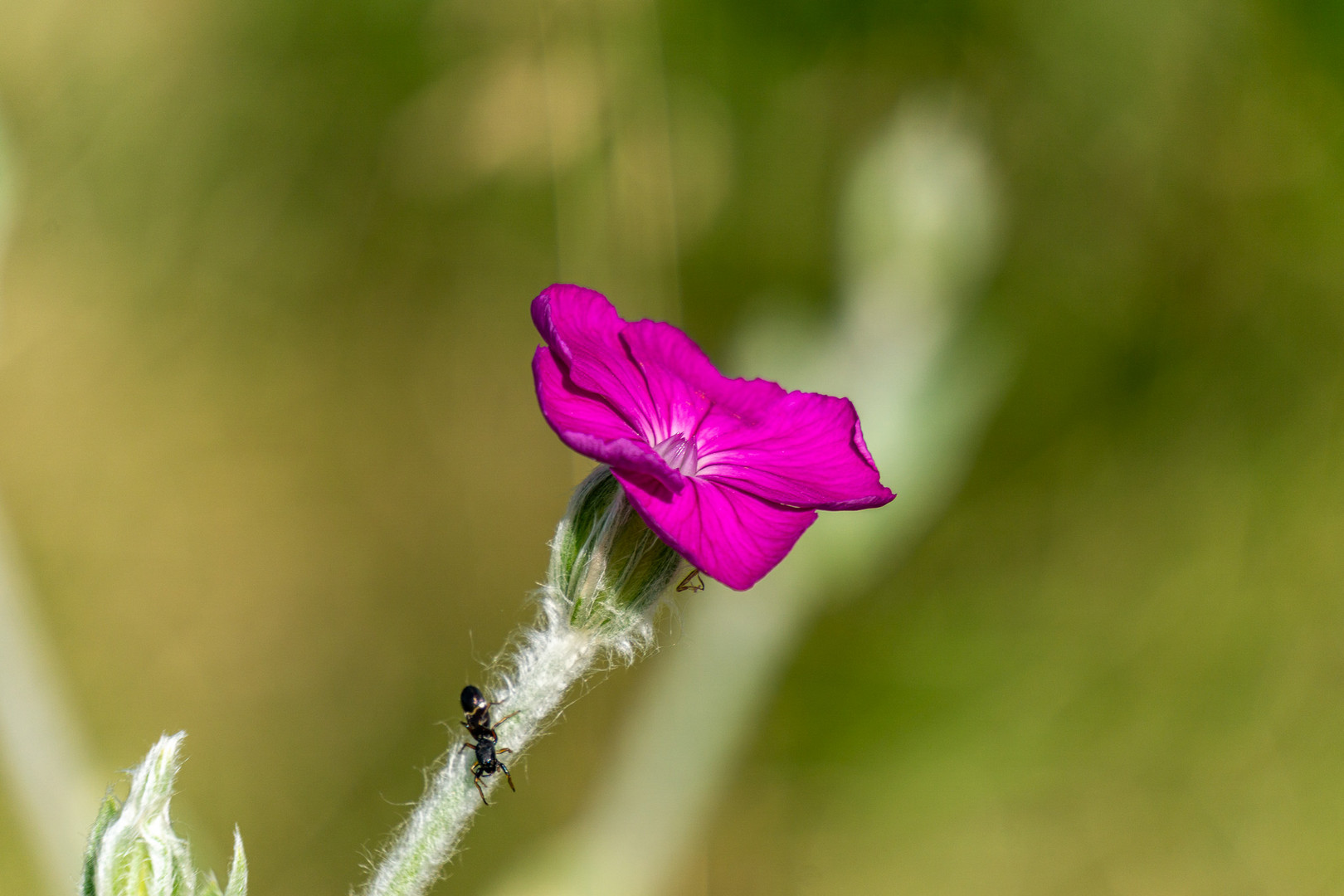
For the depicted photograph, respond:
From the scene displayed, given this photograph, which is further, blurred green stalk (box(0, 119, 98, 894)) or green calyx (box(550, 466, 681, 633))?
blurred green stalk (box(0, 119, 98, 894))

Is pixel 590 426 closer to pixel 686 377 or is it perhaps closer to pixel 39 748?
pixel 686 377

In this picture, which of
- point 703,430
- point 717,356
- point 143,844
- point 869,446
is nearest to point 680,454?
point 703,430

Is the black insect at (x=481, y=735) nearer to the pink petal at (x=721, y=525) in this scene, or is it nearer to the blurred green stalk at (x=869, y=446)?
the pink petal at (x=721, y=525)

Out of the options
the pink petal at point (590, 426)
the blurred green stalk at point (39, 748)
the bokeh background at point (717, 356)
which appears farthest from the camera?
the bokeh background at point (717, 356)

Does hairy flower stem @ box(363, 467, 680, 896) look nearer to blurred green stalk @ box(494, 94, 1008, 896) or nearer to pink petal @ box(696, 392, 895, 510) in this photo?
pink petal @ box(696, 392, 895, 510)

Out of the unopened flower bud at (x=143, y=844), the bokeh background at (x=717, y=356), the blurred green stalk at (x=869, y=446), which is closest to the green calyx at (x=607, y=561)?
the unopened flower bud at (x=143, y=844)

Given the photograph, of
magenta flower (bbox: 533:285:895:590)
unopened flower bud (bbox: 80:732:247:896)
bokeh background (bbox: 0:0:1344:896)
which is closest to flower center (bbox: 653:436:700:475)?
magenta flower (bbox: 533:285:895:590)
